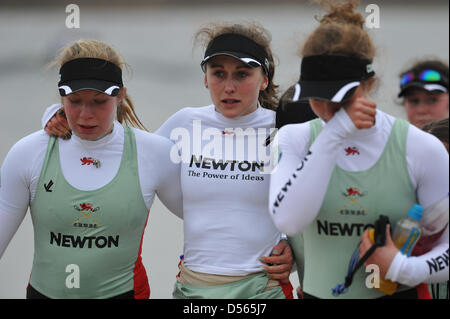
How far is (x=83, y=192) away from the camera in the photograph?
2043mm

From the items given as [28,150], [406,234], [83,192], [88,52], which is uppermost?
[88,52]

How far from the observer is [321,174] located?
1633 mm

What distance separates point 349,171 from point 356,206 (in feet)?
0.37

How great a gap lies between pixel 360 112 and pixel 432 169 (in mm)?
287

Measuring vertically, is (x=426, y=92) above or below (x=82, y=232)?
above

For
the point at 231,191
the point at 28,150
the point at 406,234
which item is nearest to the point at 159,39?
the point at 28,150

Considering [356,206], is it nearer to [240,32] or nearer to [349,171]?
[349,171]

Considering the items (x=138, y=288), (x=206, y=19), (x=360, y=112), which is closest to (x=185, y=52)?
(x=206, y=19)

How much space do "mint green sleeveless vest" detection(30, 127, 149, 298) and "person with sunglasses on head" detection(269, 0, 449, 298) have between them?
64 centimetres

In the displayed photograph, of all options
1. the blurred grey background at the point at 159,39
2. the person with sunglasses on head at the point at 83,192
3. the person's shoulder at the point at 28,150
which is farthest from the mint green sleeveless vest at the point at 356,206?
the blurred grey background at the point at 159,39

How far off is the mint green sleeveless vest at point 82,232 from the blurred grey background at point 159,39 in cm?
236

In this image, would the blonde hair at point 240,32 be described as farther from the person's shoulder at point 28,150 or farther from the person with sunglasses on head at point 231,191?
the person's shoulder at point 28,150

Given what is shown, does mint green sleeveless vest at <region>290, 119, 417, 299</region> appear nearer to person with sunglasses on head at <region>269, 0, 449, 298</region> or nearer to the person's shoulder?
person with sunglasses on head at <region>269, 0, 449, 298</region>

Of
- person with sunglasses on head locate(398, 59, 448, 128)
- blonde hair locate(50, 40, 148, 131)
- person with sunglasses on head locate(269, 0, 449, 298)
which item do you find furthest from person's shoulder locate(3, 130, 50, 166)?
person with sunglasses on head locate(398, 59, 448, 128)
